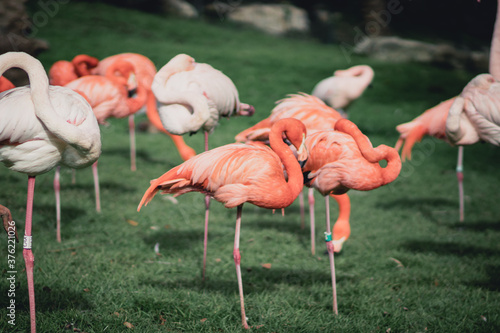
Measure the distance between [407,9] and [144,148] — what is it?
15167mm

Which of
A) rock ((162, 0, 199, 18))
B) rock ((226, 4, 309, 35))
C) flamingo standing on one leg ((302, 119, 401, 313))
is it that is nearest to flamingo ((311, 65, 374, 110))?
flamingo standing on one leg ((302, 119, 401, 313))

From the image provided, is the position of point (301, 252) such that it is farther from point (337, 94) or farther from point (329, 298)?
point (337, 94)

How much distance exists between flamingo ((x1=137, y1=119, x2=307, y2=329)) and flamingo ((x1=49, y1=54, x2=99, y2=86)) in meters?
3.00

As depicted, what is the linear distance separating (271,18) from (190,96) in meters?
14.8

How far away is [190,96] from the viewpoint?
4.23 m

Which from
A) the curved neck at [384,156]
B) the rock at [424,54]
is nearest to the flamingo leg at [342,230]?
the curved neck at [384,156]

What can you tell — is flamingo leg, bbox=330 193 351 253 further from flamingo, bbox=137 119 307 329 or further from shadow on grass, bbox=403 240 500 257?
shadow on grass, bbox=403 240 500 257

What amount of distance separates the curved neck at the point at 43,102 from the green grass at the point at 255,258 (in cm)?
124

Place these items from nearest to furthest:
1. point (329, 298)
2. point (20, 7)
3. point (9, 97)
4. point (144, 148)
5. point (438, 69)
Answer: point (9, 97), point (329, 298), point (144, 148), point (20, 7), point (438, 69)

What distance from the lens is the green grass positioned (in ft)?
11.0

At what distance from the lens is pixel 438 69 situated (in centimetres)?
1446

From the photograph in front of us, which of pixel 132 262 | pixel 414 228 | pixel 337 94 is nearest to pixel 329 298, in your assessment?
pixel 132 262

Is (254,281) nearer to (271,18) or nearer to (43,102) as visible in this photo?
(43,102)

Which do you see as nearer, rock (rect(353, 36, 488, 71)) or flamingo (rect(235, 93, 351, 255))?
flamingo (rect(235, 93, 351, 255))
